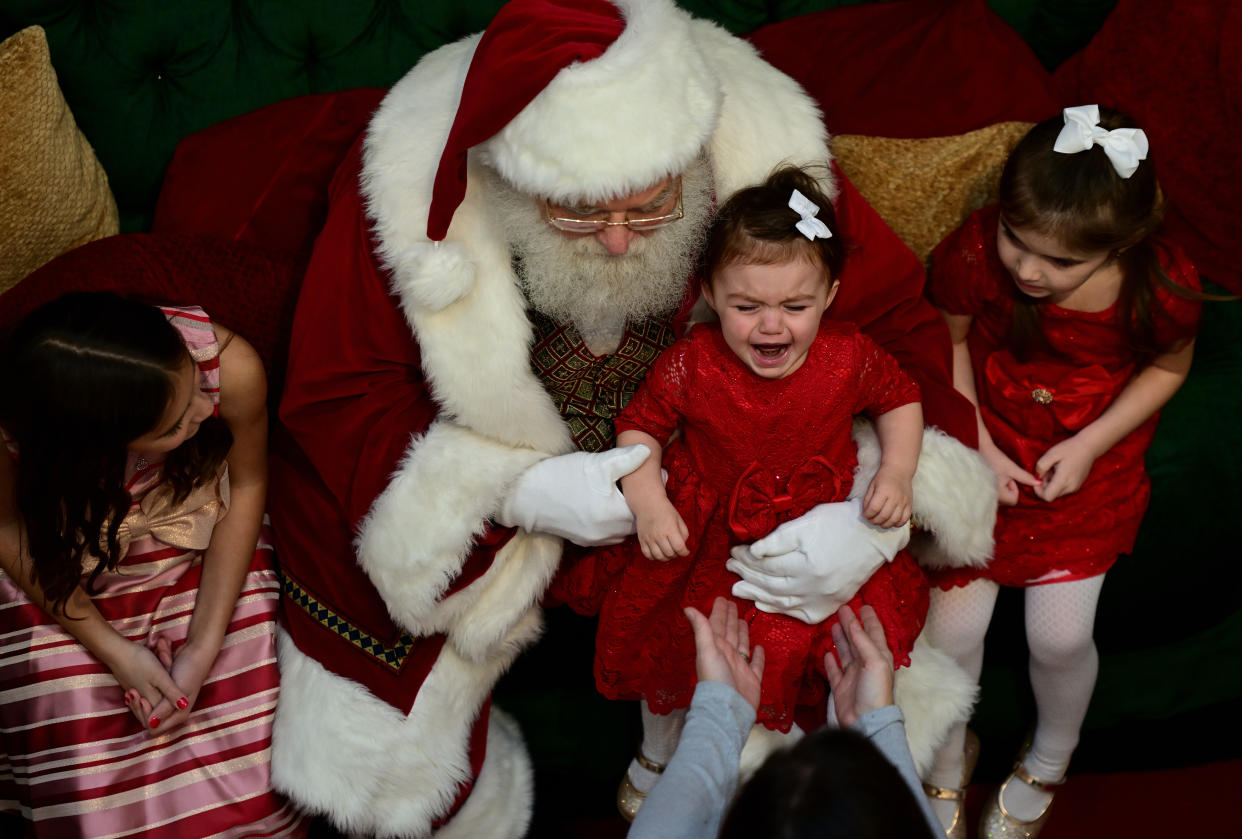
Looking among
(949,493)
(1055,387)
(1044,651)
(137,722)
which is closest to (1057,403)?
(1055,387)

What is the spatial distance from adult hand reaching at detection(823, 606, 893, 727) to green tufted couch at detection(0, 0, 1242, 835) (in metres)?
0.49

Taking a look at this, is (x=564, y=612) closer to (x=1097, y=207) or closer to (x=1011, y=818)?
(x=1011, y=818)

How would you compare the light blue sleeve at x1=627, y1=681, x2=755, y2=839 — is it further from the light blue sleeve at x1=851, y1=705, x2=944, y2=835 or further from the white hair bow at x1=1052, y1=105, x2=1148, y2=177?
the white hair bow at x1=1052, y1=105, x2=1148, y2=177

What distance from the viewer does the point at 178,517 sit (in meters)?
1.78

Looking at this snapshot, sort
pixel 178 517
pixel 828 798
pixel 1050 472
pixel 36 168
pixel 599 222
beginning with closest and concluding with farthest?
pixel 828 798, pixel 599 222, pixel 178 517, pixel 1050 472, pixel 36 168

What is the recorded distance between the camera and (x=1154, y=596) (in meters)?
2.05

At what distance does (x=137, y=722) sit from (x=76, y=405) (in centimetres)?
52

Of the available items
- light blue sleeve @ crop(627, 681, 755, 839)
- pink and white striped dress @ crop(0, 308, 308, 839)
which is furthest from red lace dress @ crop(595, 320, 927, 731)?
pink and white striped dress @ crop(0, 308, 308, 839)

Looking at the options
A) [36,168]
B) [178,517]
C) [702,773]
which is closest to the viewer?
[702,773]

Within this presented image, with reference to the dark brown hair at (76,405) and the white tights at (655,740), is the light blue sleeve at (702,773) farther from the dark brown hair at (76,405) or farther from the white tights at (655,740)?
the dark brown hair at (76,405)

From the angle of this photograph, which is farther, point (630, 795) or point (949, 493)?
point (630, 795)

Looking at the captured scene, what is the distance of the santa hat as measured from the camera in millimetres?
1546

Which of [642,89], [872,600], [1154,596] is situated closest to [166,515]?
[642,89]

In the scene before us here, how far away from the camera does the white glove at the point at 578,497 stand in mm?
1683
